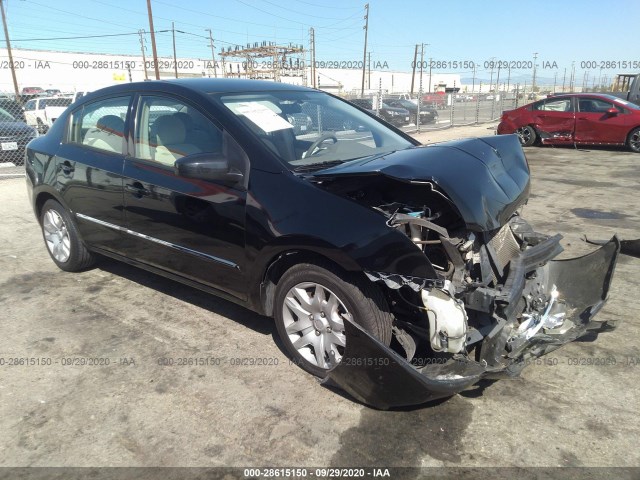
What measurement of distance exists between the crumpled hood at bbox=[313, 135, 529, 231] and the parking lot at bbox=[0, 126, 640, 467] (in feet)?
3.43

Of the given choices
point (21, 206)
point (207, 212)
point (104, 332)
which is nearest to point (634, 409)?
point (207, 212)

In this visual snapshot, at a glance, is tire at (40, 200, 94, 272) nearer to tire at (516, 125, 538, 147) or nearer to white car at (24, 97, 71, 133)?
tire at (516, 125, 538, 147)

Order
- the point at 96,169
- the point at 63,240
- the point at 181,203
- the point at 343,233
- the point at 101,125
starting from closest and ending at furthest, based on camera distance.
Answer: the point at 343,233
the point at 181,203
the point at 96,169
the point at 101,125
the point at 63,240

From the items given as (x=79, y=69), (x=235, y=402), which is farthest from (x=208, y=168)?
(x=79, y=69)

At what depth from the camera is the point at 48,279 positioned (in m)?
4.71

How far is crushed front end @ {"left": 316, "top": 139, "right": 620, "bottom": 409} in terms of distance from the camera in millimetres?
2471

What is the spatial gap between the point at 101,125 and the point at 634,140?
13375mm

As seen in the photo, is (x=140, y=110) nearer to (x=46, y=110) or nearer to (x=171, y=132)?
(x=171, y=132)

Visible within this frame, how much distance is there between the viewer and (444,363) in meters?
2.62

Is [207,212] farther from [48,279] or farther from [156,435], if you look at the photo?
[48,279]

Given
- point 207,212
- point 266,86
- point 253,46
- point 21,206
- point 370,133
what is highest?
point 253,46

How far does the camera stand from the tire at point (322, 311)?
2658 millimetres

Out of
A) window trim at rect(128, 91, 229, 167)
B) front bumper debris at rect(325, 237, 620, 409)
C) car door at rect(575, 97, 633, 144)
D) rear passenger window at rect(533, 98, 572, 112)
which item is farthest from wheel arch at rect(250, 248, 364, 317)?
rear passenger window at rect(533, 98, 572, 112)

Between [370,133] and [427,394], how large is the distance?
2.15 meters
